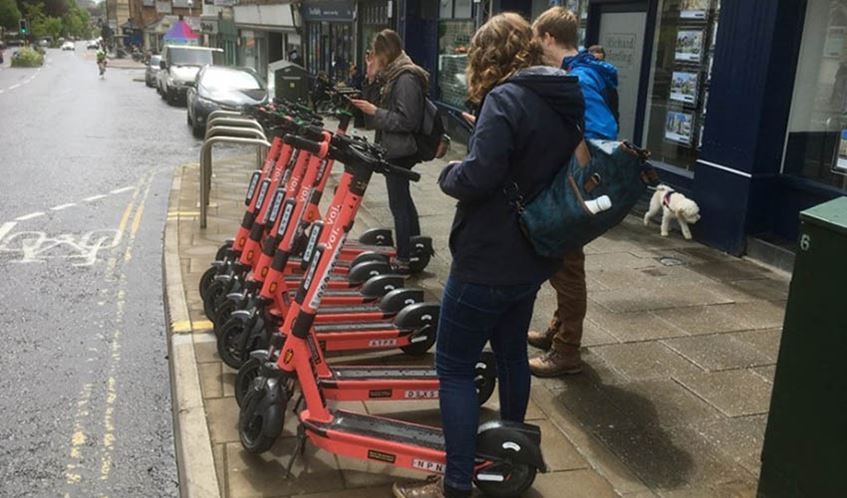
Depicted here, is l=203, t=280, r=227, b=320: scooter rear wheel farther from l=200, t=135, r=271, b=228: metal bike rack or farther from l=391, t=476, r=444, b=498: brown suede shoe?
l=200, t=135, r=271, b=228: metal bike rack

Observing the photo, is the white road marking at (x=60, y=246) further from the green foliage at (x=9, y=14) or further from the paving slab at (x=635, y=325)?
the green foliage at (x=9, y=14)

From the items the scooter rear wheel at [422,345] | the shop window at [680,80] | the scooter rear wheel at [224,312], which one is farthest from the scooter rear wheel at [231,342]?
the shop window at [680,80]

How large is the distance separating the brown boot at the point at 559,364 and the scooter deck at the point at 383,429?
119 cm

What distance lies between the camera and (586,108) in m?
3.63

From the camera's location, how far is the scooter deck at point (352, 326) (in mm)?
4406

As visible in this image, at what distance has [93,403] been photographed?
4.32 meters

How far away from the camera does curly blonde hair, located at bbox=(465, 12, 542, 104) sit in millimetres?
2811

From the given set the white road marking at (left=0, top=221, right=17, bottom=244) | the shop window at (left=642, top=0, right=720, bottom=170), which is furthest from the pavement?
the white road marking at (left=0, top=221, right=17, bottom=244)

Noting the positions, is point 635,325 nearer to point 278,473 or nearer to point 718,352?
point 718,352

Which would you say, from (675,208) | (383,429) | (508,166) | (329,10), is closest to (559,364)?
(383,429)

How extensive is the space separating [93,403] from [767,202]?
5766 mm

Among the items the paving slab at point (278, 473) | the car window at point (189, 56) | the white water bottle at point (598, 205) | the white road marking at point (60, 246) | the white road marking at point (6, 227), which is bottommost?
the white road marking at point (60, 246)

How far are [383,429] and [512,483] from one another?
0.59 meters

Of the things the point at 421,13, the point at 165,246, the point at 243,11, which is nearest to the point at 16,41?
the point at 243,11
